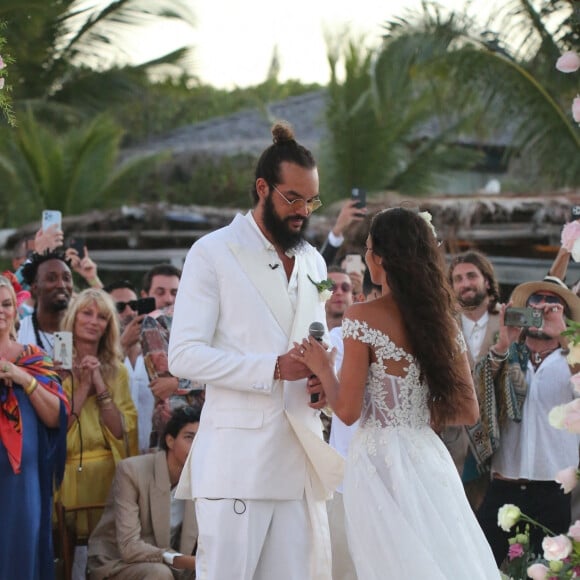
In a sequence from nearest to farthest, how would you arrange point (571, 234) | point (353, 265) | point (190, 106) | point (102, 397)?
point (571, 234) < point (102, 397) < point (353, 265) < point (190, 106)

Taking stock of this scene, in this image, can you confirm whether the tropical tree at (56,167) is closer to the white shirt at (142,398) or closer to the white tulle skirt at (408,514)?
the white shirt at (142,398)

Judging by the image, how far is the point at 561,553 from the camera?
13.6ft

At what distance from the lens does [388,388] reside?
5.05 m

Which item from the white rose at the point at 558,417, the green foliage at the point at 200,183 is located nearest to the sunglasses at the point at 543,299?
the white rose at the point at 558,417

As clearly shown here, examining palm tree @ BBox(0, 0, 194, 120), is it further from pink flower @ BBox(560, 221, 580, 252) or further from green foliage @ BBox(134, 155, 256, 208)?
pink flower @ BBox(560, 221, 580, 252)

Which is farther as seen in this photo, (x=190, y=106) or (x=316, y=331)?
(x=190, y=106)

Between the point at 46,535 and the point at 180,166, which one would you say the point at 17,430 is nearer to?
the point at 46,535

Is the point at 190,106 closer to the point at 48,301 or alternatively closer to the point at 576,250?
the point at 48,301

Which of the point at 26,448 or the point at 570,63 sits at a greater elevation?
the point at 570,63

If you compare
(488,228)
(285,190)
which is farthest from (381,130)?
(285,190)

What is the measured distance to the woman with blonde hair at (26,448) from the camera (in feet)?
22.0

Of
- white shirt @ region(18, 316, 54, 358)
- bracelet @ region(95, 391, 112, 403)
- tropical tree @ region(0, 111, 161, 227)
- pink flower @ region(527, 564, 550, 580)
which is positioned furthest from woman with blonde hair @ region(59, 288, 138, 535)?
tropical tree @ region(0, 111, 161, 227)

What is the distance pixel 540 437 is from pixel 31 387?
3.30m

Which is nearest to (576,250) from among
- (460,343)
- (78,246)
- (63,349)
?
(460,343)
